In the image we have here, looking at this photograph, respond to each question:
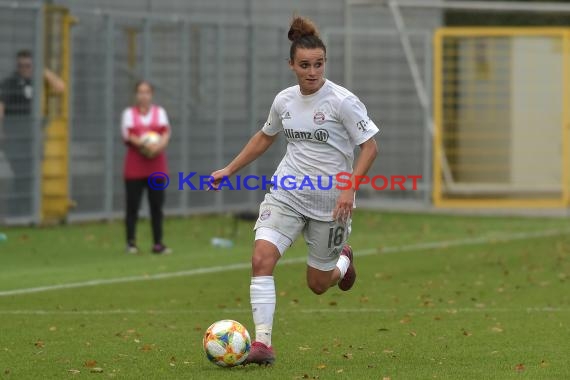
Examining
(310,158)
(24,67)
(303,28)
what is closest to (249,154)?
(310,158)

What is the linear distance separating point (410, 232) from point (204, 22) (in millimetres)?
5592

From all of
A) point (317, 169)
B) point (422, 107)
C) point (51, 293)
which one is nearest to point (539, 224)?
point (422, 107)

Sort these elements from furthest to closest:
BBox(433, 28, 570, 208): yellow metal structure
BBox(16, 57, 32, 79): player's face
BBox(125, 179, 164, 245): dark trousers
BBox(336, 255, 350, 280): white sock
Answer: BBox(433, 28, 570, 208): yellow metal structure < BBox(16, 57, 32, 79): player's face < BBox(125, 179, 164, 245): dark trousers < BBox(336, 255, 350, 280): white sock

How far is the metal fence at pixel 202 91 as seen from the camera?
22.8 metres

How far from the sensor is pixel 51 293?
45.9ft

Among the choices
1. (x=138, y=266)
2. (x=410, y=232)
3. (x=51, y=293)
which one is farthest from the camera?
(x=410, y=232)

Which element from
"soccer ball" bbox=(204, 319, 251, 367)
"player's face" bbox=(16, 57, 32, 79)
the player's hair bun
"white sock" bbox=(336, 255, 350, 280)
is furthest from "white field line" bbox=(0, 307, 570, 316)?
"player's face" bbox=(16, 57, 32, 79)

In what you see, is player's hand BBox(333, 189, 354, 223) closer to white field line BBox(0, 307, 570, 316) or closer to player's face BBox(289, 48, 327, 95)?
player's face BBox(289, 48, 327, 95)

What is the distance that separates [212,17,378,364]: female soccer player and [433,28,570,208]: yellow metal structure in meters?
18.0

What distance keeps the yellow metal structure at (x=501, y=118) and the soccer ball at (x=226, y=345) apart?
18670 millimetres

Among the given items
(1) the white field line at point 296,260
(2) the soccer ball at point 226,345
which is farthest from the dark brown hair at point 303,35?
(1) the white field line at point 296,260

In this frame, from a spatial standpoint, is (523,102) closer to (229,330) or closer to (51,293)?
(51,293)

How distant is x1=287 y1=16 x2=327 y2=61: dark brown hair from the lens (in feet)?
31.2

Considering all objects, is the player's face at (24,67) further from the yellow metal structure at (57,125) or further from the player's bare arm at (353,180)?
the player's bare arm at (353,180)
